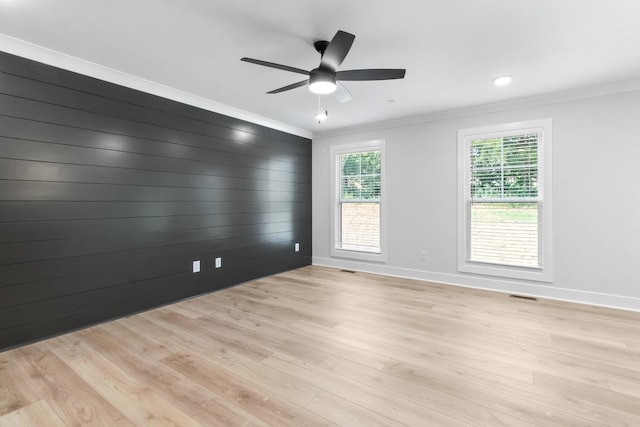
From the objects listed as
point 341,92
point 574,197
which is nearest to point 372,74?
point 341,92

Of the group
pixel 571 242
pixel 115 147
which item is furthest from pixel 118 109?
pixel 571 242

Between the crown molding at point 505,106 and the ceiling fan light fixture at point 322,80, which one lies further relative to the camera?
the crown molding at point 505,106

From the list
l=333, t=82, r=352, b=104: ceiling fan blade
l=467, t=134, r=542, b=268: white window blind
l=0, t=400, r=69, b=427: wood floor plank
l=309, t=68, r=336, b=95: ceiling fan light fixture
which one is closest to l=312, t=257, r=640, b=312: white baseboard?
l=467, t=134, r=542, b=268: white window blind

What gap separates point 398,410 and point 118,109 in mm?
3538

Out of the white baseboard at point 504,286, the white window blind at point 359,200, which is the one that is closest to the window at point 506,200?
the white baseboard at point 504,286

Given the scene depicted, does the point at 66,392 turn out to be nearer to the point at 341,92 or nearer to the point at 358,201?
the point at 341,92

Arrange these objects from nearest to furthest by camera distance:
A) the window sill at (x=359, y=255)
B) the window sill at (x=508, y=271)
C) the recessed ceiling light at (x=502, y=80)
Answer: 1. the recessed ceiling light at (x=502, y=80)
2. the window sill at (x=508, y=271)
3. the window sill at (x=359, y=255)

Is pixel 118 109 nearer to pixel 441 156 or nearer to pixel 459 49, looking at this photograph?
pixel 459 49

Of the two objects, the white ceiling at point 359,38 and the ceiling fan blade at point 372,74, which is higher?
the white ceiling at point 359,38

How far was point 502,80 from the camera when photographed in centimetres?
324

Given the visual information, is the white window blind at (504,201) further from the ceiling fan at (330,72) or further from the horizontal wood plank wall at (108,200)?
the horizontal wood plank wall at (108,200)

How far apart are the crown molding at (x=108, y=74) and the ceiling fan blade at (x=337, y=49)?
212 centimetres

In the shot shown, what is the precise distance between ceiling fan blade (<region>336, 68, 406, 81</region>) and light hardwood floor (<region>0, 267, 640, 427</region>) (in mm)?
2166

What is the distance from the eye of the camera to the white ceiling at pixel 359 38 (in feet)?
6.80
